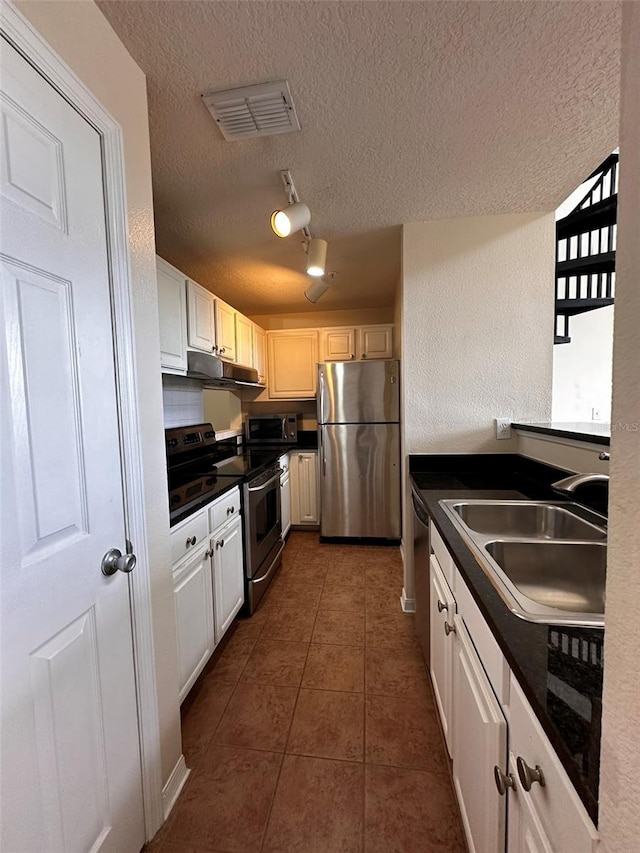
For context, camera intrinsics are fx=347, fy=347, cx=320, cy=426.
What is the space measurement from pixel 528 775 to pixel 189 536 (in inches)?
50.9

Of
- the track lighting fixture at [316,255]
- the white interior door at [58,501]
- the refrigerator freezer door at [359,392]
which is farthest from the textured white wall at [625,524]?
the refrigerator freezer door at [359,392]

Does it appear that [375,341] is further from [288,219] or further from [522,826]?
[522,826]

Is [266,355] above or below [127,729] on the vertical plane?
above

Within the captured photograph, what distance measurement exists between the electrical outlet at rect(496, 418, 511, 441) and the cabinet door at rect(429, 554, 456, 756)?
1.02 m

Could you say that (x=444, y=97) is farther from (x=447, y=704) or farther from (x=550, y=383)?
(x=447, y=704)

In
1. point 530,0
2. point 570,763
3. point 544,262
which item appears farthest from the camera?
Result: point 544,262

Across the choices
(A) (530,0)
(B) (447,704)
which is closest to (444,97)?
(A) (530,0)

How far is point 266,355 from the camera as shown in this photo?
12.2 ft

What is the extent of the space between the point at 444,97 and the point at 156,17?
0.91 meters

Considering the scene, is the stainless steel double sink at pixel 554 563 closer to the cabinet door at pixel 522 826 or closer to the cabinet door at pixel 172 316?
the cabinet door at pixel 522 826

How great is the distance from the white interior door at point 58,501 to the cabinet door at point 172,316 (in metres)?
0.95

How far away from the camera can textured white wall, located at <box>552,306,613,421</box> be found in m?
3.94

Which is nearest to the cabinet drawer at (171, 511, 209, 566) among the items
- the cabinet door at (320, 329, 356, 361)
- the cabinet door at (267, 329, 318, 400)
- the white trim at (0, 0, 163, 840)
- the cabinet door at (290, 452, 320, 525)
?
the white trim at (0, 0, 163, 840)

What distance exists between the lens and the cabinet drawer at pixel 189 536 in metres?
1.38
